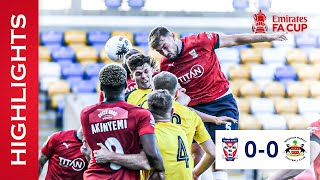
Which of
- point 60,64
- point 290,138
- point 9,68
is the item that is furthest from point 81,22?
point 290,138

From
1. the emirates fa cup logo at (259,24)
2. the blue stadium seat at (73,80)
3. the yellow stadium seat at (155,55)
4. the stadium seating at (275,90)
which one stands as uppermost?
the emirates fa cup logo at (259,24)

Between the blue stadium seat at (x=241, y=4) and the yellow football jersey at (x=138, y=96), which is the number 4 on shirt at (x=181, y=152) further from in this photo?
the blue stadium seat at (x=241, y=4)

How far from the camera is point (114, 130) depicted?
685cm

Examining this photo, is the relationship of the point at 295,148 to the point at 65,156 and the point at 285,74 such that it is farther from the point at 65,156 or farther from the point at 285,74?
the point at 65,156

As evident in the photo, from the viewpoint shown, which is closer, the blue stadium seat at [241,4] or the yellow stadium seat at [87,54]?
the blue stadium seat at [241,4]

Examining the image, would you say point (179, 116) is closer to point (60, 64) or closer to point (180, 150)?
point (180, 150)

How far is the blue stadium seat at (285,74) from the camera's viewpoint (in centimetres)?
956

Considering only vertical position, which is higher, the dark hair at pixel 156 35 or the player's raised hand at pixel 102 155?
the dark hair at pixel 156 35

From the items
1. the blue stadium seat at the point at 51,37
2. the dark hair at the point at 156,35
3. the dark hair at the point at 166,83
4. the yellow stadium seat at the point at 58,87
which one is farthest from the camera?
the yellow stadium seat at the point at 58,87

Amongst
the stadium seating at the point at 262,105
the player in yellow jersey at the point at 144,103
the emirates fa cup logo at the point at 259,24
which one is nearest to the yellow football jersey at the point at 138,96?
the player in yellow jersey at the point at 144,103

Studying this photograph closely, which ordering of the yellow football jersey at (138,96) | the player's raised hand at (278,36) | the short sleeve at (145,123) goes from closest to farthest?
the short sleeve at (145,123) → the yellow football jersey at (138,96) → the player's raised hand at (278,36)

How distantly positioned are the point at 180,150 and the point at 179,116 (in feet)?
1.60

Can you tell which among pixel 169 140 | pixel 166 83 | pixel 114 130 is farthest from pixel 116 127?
pixel 166 83

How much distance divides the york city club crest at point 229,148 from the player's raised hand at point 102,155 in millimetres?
2129
